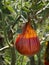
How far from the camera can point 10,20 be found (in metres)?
1.27

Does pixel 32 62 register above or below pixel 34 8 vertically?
below

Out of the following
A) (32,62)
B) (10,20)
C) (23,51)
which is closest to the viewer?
(23,51)

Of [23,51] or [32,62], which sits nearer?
[23,51]

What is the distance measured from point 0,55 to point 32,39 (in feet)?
2.29

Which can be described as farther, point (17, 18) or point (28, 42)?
point (17, 18)

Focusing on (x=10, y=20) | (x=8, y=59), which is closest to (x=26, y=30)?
(x=10, y=20)

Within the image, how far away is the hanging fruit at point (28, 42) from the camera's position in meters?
0.97

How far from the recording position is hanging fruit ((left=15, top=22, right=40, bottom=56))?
3.18ft

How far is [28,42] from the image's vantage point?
98cm

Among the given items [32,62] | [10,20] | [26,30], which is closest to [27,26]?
[26,30]

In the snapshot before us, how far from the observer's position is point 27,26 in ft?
3.25

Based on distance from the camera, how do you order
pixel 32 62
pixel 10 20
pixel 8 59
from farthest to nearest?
pixel 8 59
pixel 32 62
pixel 10 20

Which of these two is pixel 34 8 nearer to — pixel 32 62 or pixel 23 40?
pixel 23 40

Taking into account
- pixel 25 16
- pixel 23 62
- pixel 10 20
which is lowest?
pixel 23 62
